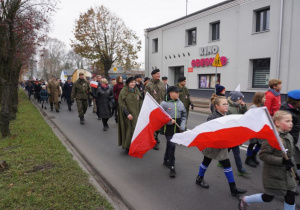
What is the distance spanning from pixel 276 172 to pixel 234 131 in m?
0.64

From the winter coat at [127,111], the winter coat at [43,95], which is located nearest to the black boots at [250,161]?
the winter coat at [127,111]

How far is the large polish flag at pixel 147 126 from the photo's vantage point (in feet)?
14.1

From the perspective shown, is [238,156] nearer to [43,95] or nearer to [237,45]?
[43,95]

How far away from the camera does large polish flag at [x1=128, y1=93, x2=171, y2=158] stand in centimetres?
429

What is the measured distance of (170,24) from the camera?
2328 centimetres

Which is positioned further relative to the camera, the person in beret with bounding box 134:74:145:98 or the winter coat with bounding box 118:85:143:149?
the person in beret with bounding box 134:74:145:98

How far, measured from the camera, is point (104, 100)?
8.79 m

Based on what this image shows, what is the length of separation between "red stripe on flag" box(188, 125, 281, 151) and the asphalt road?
892 millimetres

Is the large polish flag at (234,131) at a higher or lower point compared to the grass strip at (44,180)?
higher

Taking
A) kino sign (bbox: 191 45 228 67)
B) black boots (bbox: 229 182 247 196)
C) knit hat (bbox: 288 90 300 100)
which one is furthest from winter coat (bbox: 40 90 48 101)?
knit hat (bbox: 288 90 300 100)

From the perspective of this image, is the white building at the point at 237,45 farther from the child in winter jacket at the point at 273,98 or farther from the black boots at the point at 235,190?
the black boots at the point at 235,190

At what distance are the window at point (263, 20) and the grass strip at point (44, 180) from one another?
47.7ft

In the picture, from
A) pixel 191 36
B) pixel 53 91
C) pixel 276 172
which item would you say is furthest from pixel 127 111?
pixel 191 36

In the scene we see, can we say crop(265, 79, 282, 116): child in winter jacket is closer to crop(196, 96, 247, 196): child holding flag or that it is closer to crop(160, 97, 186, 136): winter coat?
crop(196, 96, 247, 196): child holding flag
